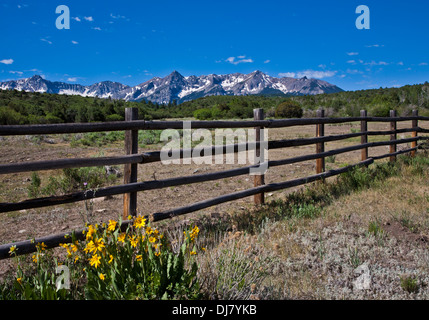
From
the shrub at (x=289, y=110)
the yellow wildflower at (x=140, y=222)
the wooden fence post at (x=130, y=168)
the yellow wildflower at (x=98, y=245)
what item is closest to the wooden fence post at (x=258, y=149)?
the wooden fence post at (x=130, y=168)

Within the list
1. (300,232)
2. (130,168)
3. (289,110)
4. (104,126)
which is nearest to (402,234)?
(300,232)

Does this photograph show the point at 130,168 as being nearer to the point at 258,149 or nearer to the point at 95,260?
the point at 95,260

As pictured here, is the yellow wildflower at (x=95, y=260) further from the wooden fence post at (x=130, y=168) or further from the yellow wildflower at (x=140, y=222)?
the wooden fence post at (x=130, y=168)

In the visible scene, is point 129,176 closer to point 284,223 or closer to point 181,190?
point 284,223

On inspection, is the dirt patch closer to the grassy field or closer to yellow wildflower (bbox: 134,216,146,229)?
the grassy field

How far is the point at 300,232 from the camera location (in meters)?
4.10

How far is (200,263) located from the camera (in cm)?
258

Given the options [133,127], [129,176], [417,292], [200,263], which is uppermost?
[133,127]

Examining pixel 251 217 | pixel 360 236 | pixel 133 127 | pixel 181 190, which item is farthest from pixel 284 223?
pixel 181 190

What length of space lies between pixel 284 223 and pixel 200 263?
2.16 meters

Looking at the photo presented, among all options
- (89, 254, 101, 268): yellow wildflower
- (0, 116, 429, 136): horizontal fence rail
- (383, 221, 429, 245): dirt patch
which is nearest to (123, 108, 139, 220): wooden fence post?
(0, 116, 429, 136): horizontal fence rail

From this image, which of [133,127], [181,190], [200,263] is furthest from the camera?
[181,190]

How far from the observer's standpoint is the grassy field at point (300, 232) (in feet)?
8.67
